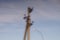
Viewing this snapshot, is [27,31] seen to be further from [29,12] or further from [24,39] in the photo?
[29,12]

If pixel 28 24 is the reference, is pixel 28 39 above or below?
below

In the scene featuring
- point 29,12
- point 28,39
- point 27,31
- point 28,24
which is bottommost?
point 28,39

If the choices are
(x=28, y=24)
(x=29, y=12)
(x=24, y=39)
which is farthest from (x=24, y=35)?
(x=29, y=12)

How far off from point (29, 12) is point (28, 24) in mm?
1516

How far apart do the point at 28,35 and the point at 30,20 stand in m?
2.10

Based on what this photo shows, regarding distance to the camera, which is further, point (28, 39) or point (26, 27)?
point (26, 27)

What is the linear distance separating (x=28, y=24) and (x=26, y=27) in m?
0.47

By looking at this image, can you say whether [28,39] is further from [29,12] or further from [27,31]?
[29,12]

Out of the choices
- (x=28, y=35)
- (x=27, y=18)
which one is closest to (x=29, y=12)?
(x=27, y=18)

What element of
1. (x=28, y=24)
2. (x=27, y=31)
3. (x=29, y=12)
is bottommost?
(x=27, y=31)

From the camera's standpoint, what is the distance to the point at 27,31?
14875mm

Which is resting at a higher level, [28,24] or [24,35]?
[28,24]

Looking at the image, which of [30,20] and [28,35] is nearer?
[28,35]

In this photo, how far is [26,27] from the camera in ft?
51.0
